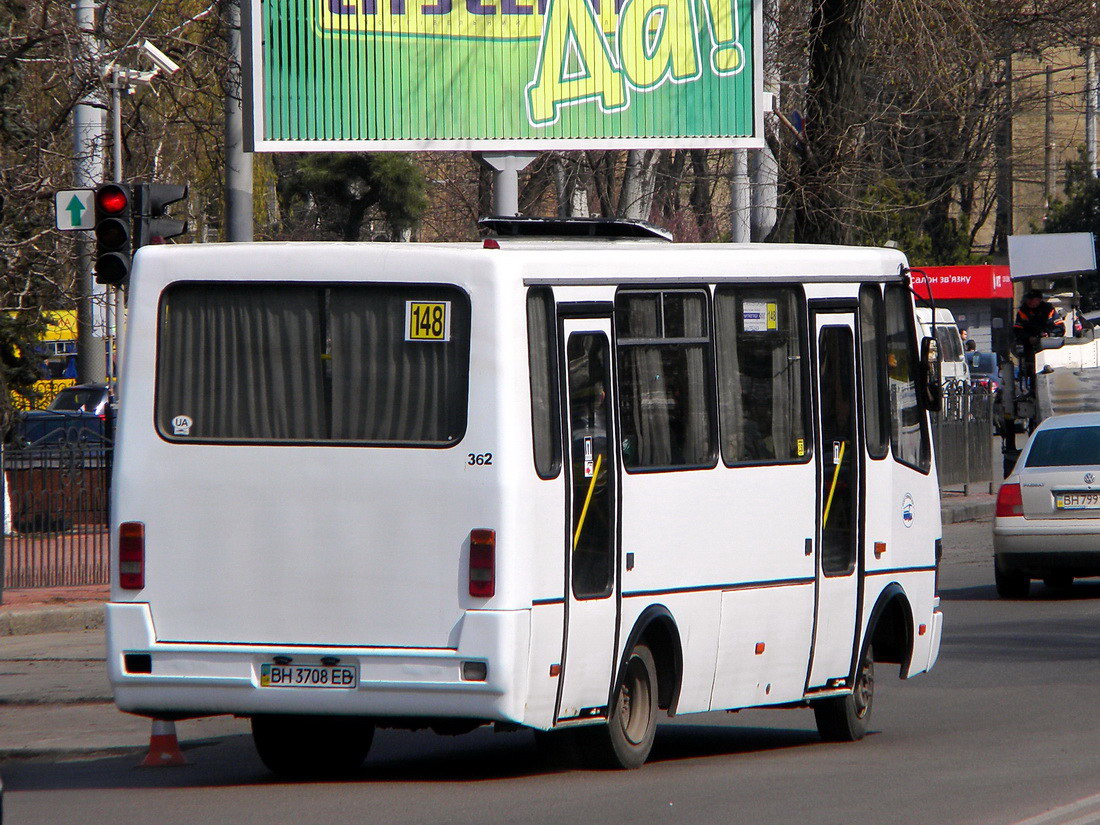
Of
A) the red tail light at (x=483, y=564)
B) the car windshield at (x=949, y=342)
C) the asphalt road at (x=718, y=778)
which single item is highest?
the car windshield at (x=949, y=342)

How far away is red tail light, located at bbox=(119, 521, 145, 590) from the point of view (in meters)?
8.33

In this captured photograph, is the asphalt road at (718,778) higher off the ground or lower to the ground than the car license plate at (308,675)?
lower

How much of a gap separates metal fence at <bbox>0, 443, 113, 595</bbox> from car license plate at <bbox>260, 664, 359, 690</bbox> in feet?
31.8

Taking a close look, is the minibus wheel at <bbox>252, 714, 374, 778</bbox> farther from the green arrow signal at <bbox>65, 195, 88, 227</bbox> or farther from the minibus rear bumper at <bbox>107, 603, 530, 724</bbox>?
the green arrow signal at <bbox>65, 195, 88, 227</bbox>

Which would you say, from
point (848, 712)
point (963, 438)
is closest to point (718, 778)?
point (848, 712)

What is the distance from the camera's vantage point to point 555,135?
58.9 feet

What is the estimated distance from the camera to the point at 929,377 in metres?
10.5

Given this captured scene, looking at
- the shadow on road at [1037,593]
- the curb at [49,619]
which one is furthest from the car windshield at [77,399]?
the shadow on road at [1037,593]

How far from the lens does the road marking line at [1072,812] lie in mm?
7398

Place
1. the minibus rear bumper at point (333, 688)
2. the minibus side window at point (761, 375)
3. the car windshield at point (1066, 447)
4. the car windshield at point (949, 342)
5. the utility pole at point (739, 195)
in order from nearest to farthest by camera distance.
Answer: the minibus rear bumper at point (333, 688) → the minibus side window at point (761, 375) → the car windshield at point (1066, 447) → the utility pole at point (739, 195) → the car windshield at point (949, 342)

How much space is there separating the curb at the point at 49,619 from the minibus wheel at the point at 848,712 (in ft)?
25.2

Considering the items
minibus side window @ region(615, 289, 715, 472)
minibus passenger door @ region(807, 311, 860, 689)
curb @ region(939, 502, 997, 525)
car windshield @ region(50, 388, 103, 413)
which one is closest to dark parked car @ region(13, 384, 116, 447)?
car windshield @ region(50, 388, 103, 413)

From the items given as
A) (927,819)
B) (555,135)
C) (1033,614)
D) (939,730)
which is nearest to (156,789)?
(927,819)

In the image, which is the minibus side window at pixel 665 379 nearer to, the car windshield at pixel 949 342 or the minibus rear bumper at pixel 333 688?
the minibus rear bumper at pixel 333 688
